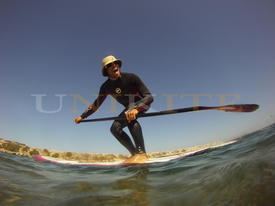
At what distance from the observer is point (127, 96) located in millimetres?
3812

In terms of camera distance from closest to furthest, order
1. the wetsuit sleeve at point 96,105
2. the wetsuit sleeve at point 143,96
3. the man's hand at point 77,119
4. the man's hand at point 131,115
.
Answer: the man's hand at point 131,115 < the wetsuit sleeve at point 143,96 < the wetsuit sleeve at point 96,105 < the man's hand at point 77,119

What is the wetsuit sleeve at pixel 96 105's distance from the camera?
164 inches

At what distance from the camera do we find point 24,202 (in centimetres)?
102

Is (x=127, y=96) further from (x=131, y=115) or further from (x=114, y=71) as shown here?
(x=131, y=115)

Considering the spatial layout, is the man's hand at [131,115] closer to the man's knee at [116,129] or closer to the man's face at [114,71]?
the man's knee at [116,129]

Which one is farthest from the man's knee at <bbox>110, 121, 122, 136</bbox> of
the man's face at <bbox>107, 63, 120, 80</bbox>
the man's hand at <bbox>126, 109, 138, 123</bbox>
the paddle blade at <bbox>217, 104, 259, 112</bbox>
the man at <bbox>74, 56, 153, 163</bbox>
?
the paddle blade at <bbox>217, 104, 259, 112</bbox>

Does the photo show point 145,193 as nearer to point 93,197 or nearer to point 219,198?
point 93,197

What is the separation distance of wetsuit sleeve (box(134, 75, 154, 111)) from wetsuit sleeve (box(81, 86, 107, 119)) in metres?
1.08

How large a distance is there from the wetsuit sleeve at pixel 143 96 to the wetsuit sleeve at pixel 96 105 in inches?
42.6

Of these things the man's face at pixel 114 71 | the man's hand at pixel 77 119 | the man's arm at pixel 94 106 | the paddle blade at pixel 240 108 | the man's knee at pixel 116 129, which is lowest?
the man's knee at pixel 116 129

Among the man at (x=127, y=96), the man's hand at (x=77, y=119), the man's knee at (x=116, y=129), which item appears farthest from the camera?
the man's hand at (x=77, y=119)

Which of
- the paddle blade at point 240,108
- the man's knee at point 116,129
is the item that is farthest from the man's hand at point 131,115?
the paddle blade at point 240,108

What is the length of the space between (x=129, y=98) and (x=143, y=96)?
41 cm

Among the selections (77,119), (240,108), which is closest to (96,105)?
(77,119)
